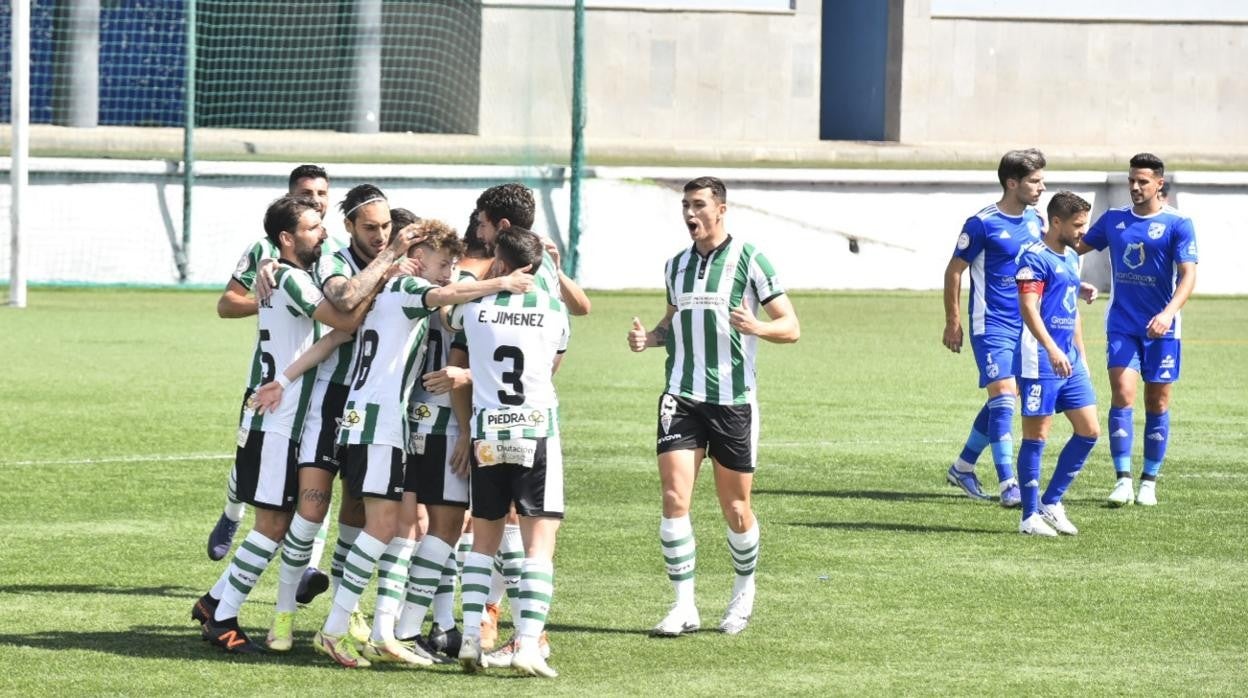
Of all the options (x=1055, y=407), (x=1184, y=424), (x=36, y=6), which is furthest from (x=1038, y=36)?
(x=1055, y=407)

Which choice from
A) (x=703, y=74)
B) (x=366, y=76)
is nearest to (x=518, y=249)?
(x=366, y=76)

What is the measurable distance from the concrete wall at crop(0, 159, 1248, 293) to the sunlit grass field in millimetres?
8144

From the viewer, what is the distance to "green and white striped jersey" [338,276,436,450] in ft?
23.2

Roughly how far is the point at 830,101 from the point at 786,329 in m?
34.6

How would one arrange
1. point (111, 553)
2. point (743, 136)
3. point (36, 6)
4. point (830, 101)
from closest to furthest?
1. point (111, 553)
2. point (36, 6)
3. point (743, 136)
4. point (830, 101)

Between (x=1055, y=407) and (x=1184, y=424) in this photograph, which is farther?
(x=1184, y=424)

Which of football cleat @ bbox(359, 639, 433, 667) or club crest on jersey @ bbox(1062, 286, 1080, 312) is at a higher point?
club crest on jersey @ bbox(1062, 286, 1080, 312)

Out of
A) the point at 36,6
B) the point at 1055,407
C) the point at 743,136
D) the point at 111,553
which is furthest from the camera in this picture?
the point at 743,136

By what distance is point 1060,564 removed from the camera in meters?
9.48

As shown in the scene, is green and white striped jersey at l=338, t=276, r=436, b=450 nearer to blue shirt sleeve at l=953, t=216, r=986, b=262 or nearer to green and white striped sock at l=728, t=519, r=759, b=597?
green and white striped sock at l=728, t=519, r=759, b=597

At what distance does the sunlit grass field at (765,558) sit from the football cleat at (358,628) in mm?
168

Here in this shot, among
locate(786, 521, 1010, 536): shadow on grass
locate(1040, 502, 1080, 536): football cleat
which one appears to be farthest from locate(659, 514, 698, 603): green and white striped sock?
locate(1040, 502, 1080, 536): football cleat

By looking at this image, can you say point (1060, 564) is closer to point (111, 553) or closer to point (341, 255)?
point (341, 255)

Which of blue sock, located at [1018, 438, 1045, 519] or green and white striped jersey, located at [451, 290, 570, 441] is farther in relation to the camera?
blue sock, located at [1018, 438, 1045, 519]
